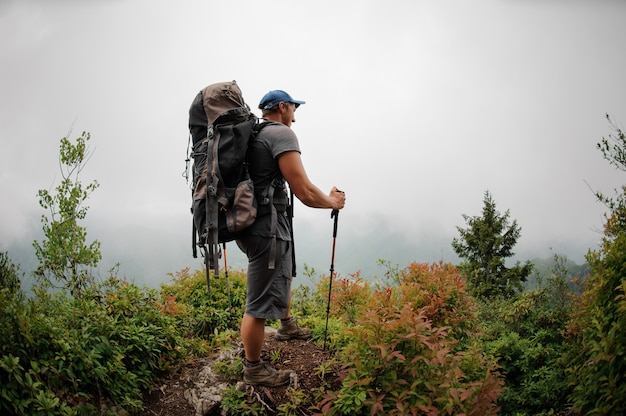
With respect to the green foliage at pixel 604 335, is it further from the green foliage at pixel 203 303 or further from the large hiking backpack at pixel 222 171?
the green foliage at pixel 203 303

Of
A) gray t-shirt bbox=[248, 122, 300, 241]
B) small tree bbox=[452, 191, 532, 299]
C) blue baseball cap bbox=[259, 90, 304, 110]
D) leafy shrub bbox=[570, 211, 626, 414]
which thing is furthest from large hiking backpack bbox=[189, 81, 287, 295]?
small tree bbox=[452, 191, 532, 299]

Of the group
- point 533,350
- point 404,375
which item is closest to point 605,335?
point 404,375

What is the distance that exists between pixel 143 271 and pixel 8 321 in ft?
586

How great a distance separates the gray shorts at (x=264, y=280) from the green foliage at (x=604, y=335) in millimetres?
2688

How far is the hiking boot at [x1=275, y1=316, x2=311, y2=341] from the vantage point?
5094mm

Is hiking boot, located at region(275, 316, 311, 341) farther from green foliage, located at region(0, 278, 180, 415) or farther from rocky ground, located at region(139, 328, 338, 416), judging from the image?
green foliage, located at region(0, 278, 180, 415)

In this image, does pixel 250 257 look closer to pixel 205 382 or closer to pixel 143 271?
pixel 205 382

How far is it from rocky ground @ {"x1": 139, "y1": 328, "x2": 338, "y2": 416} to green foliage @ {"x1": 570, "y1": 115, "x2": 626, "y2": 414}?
2.34 metres

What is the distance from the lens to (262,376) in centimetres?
412

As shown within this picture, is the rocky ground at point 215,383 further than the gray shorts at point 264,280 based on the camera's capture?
Yes

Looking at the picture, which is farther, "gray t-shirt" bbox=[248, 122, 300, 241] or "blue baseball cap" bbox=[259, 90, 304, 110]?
"blue baseball cap" bbox=[259, 90, 304, 110]

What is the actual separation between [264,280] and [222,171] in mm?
1142

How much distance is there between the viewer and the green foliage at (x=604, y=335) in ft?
9.23

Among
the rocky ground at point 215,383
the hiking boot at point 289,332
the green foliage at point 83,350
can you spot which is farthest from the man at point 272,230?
the green foliage at point 83,350
